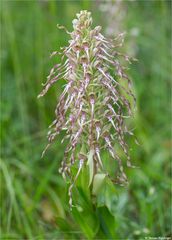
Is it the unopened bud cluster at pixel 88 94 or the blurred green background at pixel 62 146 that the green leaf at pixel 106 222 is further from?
the unopened bud cluster at pixel 88 94

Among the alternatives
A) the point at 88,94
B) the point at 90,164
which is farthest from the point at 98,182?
the point at 88,94

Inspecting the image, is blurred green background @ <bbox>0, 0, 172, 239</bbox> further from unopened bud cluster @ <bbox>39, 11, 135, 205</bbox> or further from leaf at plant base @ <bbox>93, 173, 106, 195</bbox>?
unopened bud cluster @ <bbox>39, 11, 135, 205</bbox>

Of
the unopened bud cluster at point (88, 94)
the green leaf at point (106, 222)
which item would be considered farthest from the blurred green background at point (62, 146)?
the unopened bud cluster at point (88, 94)

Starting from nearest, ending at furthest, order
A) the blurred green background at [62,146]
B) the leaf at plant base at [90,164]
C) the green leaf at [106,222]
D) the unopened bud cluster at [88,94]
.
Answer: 1. the unopened bud cluster at [88,94]
2. the leaf at plant base at [90,164]
3. the green leaf at [106,222]
4. the blurred green background at [62,146]

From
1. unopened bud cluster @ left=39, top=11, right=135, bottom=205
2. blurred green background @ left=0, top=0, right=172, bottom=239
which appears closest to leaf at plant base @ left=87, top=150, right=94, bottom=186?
unopened bud cluster @ left=39, top=11, right=135, bottom=205

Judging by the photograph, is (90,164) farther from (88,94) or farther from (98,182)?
(88,94)
